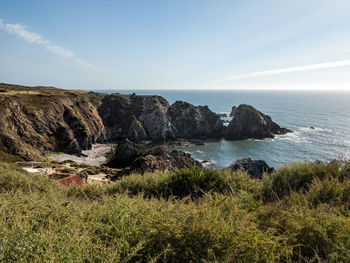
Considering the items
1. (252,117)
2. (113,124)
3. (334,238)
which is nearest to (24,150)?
(113,124)

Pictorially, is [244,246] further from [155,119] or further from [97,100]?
[97,100]

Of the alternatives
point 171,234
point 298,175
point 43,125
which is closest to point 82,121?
point 43,125

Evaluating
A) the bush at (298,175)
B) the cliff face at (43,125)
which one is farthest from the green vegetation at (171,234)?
the cliff face at (43,125)

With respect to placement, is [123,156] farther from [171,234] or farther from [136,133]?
[171,234]

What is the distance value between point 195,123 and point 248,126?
2068 cm

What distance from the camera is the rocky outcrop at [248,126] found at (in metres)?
67.6

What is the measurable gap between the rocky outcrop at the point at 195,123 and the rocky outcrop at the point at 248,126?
5036mm

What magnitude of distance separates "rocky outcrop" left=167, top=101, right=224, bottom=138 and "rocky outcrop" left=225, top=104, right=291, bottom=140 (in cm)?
504

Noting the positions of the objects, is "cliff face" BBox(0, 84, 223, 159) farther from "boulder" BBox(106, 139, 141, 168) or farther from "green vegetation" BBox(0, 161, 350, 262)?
"green vegetation" BBox(0, 161, 350, 262)

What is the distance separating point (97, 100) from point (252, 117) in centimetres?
6610

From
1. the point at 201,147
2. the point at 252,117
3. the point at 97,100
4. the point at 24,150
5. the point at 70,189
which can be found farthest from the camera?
the point at 97,100

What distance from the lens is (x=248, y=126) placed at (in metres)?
69.5

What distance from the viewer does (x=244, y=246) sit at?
336 cm

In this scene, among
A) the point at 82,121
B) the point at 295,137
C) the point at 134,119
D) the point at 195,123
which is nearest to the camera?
the point at 82,121
